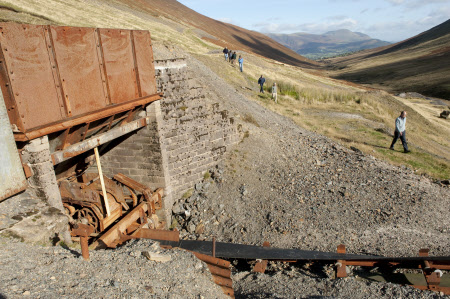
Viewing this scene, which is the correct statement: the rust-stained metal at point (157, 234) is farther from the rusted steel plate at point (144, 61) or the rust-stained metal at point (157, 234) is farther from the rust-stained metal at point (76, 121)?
the rusted steel plate at point (144, 61)

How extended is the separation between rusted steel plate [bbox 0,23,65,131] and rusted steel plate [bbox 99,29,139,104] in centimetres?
161

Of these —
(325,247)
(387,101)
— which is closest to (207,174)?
(325,247)

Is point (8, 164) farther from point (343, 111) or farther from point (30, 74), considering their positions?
point (343, 111)

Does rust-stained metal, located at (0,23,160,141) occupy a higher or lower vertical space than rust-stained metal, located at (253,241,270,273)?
Result: higher

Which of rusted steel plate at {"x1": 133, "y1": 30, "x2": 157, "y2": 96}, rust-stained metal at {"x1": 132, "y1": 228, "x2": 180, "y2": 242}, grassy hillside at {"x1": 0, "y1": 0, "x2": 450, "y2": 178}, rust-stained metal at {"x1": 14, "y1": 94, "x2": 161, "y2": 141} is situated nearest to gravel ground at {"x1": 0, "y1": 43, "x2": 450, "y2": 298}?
rust-stained metal at {"x1": 132, "y1": 228, "x2": 180, "y2": 242}

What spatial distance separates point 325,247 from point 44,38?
801cm

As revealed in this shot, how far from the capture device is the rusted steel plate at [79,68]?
21.2ft

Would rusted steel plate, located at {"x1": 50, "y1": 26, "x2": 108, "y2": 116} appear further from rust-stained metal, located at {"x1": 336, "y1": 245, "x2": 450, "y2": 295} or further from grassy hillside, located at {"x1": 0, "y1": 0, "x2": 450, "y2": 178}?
grassy hillside, located at {"x1": 0, "y1": 0, "x2": 450, "y2": 178}

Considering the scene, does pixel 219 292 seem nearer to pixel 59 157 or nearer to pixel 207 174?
pixel 59 157

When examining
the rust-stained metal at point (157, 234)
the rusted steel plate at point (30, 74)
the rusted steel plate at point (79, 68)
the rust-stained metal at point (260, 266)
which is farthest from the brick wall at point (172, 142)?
the rust-stained metal at point (260, 266)

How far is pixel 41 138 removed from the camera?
6.27m

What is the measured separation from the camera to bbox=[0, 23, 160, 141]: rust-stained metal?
221 inches

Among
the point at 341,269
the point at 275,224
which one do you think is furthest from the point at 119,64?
the point at 341,269

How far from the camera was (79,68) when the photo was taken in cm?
688
